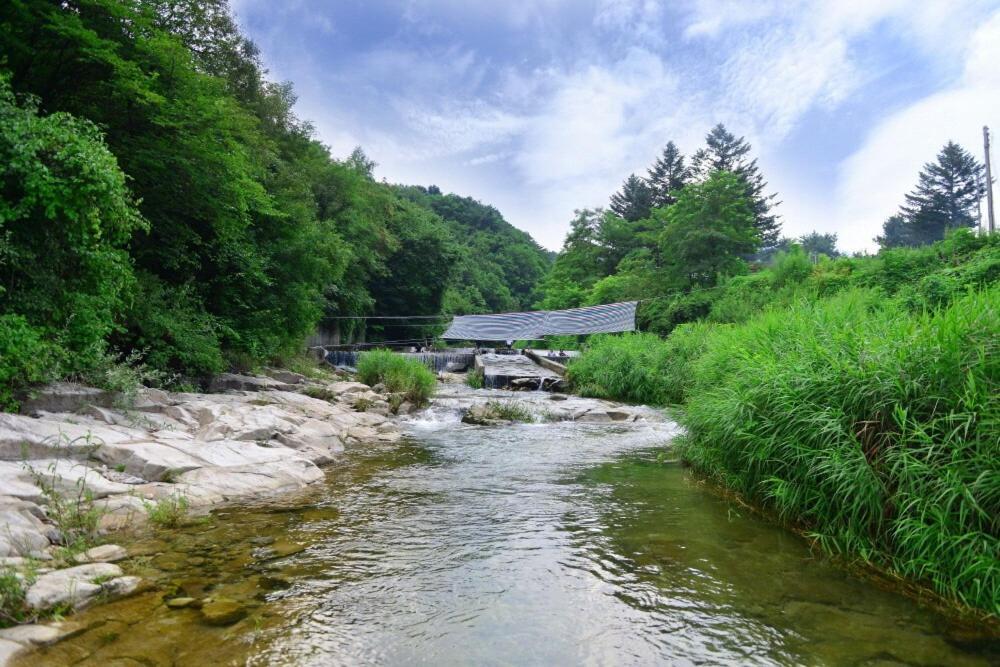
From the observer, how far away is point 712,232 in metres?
25.2

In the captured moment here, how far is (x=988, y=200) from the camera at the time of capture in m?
23.1

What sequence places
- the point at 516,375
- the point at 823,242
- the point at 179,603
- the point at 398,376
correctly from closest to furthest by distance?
the point at 179,603, the point at 398,376, the point at 516,375, the point at 823,242

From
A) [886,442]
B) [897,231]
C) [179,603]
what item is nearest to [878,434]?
[886,442]

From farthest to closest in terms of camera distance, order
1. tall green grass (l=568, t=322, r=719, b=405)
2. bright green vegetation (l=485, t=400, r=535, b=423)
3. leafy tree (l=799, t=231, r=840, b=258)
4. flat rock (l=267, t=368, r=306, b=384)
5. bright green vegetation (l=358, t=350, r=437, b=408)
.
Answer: leafy tree (l=799, t=231, r=840, b=258) < flat rock (l=267, t=368, r=306, b=384) < bright green vegetation (l=358, t=350, r=437, b=408) < tall green grass (l=568, t=322, r=719, b=405) < bright green vegetation (l=485, t=400, r=535, b=423)

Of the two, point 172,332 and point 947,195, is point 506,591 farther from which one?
point 947,195

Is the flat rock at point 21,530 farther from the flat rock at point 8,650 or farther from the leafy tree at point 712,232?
the leafy tree at point 712,232

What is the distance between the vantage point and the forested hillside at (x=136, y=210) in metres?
5.50

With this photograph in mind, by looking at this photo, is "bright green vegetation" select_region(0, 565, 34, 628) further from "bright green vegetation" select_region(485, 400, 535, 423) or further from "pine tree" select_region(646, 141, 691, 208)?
"pine tree" select_region(646, 141, 691, 208)

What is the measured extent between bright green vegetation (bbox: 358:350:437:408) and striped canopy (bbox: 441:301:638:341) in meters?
12.2

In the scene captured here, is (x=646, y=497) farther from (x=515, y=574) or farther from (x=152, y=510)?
(x=152, y=510)

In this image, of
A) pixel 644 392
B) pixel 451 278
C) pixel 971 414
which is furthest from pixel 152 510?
pixel 451 278

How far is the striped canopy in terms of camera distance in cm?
2442

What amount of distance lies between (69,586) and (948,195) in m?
63.7

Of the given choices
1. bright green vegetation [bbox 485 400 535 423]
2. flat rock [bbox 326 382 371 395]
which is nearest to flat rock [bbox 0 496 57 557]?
bright green vegetation [bbox 485 400 535 423]
